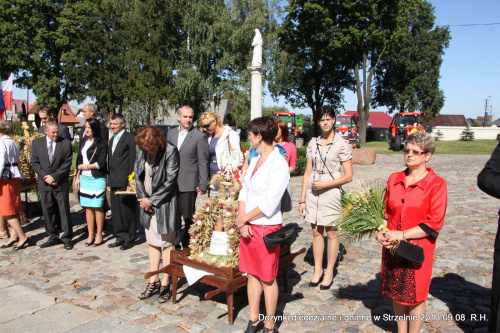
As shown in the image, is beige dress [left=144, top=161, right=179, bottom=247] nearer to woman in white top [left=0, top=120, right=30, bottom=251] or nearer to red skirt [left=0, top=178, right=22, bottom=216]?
woman in white top [left=0, top=120, right=30, bottom=251]

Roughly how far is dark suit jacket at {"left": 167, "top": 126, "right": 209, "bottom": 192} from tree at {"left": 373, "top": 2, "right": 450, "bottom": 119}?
41675 millimetres

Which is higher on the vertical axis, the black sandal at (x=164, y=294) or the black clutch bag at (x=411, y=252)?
the black clutch bag at (x=411, y=252)

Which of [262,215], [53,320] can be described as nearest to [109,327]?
[53,320]

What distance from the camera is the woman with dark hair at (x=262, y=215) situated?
330 cm

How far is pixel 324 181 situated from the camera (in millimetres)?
4469

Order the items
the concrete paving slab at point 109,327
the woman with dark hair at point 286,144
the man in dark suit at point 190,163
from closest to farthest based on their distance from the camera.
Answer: the concrete paving slab at point 109,327 → the woman with dark hair at point 286,144 → the man in dark suit at point 190,163

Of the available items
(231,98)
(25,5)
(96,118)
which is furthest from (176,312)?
(25,5)

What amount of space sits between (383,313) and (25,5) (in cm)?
3794

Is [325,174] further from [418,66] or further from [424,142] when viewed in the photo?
[418,66]

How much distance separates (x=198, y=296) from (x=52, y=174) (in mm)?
3349

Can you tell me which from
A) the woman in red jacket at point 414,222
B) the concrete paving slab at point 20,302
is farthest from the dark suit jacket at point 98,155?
the woman in red jacket at point 414,222

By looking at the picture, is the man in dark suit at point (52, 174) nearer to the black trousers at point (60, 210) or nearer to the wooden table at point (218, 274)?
the black trousers at point (60, 210)

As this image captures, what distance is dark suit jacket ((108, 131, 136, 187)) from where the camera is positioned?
6.32 m

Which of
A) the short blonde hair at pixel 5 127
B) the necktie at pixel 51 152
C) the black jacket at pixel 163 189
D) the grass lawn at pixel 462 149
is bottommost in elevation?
the grass lawn at pixel 462 149
